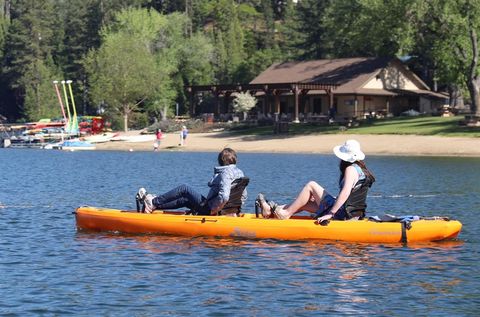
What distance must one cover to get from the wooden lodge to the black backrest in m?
52.3

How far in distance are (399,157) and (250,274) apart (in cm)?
3828

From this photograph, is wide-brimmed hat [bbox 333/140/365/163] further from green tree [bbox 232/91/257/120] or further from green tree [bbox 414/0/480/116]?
green tree [bbox 232/91/257/120]

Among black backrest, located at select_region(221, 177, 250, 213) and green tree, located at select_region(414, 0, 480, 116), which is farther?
green tree, located at select_region(414, 0, 480, 116)

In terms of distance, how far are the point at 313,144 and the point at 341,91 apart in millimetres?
14909

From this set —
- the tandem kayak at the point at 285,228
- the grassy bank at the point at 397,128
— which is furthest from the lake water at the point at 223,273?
the grassy bank at the point at 397,128

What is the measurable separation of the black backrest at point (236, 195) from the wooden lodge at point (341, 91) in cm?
5230

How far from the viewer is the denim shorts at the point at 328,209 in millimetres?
17938

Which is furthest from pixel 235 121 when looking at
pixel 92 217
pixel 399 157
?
pixel 92 217

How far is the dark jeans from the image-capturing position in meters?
19.0

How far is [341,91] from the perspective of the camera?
2901 inches

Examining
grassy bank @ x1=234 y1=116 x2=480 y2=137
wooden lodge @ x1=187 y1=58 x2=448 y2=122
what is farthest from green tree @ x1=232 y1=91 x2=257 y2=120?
grassy bank @ x1=234 y1=116 x2=480 y2=137

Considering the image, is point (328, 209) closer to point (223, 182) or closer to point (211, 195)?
point (223, 182)

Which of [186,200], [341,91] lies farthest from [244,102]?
[186,200]

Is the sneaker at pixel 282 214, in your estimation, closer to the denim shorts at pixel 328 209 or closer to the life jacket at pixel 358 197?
the denim shorts at pixel 328 209
